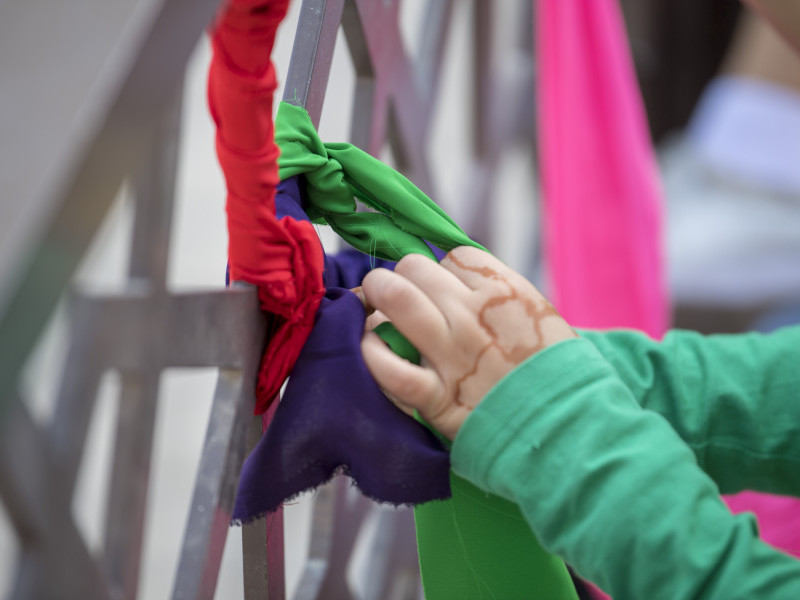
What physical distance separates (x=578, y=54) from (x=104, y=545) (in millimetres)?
549

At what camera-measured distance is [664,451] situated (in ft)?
0.76

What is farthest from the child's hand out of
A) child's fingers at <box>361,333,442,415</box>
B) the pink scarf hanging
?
the pink scarf hanging

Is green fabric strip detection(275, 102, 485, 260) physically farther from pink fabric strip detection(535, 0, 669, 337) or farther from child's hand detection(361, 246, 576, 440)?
pink fabric strip detection(535, 0, 669, 337)

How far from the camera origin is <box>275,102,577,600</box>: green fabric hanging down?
0.27 metres

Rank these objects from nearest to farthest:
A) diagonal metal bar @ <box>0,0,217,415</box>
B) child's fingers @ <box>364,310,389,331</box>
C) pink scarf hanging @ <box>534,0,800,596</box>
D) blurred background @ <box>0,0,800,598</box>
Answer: diagonal metal bar @ <box>0,0,217,415</box>, child's fingers @ <box>364,310,389,331</box>, blurred background @ <box>0,0,800,598</box>, pink scarf hanging @ <box>534,0,800,596</box>

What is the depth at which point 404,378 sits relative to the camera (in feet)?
0.79

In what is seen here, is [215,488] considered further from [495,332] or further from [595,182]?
[595,182]

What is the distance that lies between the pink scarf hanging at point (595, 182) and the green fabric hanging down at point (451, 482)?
0.40 metres

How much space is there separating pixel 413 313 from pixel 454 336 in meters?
0.01

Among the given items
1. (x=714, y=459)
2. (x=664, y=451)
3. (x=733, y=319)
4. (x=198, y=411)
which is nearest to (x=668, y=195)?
(x=733, y=319)

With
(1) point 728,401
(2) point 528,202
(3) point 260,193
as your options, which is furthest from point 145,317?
(2) point 528,202

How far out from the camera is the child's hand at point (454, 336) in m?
0.24

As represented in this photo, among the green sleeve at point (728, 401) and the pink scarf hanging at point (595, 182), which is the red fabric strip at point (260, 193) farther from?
the pink scarf hanging at point (595, 182)

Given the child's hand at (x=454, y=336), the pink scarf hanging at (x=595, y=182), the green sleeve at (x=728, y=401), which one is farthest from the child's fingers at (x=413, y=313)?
the pink scarf hanging at (x=595, y=182)
